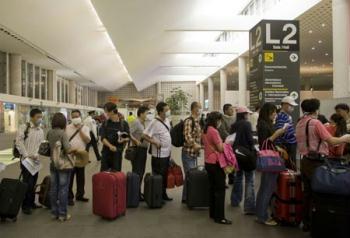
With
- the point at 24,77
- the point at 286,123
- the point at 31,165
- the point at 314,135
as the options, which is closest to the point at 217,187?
the point at 286,123

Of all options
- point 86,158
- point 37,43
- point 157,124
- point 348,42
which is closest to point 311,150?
point 157,124

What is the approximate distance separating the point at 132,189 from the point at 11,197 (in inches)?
65.6

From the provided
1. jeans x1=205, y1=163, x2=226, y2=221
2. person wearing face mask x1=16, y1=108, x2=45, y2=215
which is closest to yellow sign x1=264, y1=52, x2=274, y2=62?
jeans x1=205, y1=163, x2=226, y2=221

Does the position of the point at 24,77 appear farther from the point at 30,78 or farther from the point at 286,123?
the point at 286,123

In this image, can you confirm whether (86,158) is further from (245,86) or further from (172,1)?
(245,86)

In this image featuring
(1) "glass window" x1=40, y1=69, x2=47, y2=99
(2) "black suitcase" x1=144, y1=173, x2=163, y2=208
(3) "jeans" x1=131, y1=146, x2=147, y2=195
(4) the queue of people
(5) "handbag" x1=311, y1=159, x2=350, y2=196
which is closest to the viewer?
(5) "handbag" x1=311, y1=159, x2=350, y2=196

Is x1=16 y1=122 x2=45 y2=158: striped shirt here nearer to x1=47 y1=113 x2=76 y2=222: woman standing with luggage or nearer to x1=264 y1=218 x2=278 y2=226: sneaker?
x1=47 y1=113 x2=76 y2=222: woman standing with luggage

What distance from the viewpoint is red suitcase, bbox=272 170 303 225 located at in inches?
179

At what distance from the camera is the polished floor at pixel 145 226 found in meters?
4.42

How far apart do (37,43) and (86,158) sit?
1264cm

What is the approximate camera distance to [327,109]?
7734 mm

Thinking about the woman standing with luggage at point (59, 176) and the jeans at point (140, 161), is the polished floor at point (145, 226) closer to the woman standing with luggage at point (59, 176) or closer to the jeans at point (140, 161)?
the woman standing with luggage at point (59, 176)

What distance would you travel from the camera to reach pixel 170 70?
116ft

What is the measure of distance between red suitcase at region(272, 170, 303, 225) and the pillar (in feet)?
18.2
